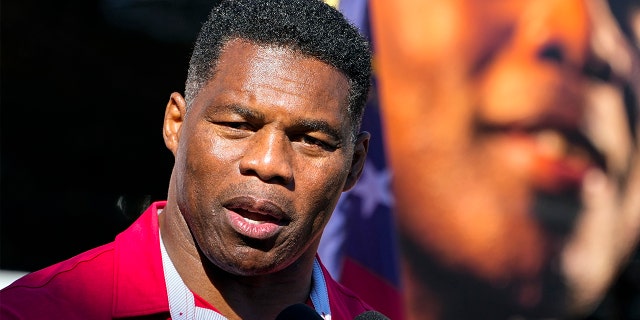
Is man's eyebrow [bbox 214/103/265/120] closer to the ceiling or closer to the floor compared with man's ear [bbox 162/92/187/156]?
closer to the ceiling

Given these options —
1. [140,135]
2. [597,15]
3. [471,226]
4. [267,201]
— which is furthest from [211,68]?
[597,15]

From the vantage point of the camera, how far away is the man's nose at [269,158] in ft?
6.53

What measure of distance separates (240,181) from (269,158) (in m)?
0.08

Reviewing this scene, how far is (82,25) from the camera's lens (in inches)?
155

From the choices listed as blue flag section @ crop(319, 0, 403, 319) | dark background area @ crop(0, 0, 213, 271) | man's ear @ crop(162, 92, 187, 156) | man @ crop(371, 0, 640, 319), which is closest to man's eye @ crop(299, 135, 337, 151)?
man's ear @ crop(162, 92, 187, 156)

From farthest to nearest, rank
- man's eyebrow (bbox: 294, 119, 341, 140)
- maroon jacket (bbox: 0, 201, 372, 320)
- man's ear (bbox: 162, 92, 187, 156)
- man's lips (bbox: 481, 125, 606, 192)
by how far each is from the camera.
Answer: man's lips (bbox: 481, 125, 606, 192) → man's ear (bbox: 162, 92, 187, 156) → man's eyebrow (bbox: 294, 119, 341, 140) → maroon jacket (bbox: 0, 201, 372, 320)

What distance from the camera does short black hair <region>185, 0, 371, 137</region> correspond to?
2.12 metres

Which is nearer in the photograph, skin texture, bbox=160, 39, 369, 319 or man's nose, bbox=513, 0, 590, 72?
skin texture, bbox=160, 39, 369, 319

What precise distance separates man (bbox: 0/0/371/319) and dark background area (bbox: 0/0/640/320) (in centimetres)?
172

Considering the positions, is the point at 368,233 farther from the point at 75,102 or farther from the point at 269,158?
the point at 269,158

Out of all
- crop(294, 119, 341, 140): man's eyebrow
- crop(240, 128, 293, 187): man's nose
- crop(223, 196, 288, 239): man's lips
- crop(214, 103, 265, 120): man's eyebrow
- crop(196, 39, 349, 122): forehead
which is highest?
crop(196, 39, 349, 122): forehead

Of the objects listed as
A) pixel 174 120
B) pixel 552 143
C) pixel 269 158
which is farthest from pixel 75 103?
pixel 269 158

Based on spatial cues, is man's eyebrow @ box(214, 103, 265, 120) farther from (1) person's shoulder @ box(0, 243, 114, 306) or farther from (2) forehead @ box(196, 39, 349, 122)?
(1) person's shoulder @ box(0, 243, 114, 306)

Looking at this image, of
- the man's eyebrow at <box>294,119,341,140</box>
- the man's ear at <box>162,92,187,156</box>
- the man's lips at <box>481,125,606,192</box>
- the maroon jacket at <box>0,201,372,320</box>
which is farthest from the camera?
the man's lips at <box>481,125,606,192</box>
